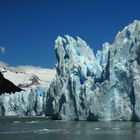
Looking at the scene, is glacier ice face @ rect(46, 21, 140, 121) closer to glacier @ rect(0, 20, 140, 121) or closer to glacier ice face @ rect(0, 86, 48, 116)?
glacier @ rect(0, 20, 140, 121)

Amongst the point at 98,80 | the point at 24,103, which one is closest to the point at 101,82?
the point at 98,80

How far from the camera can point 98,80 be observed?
40.2 metres

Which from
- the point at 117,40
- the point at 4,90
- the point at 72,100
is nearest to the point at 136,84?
the point at 117,40

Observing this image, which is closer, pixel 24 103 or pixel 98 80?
pixel 98 80

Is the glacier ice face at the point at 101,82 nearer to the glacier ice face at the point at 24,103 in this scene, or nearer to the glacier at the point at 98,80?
the glacier at the point at 98,80

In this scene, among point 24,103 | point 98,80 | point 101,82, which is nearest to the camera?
point 101,82

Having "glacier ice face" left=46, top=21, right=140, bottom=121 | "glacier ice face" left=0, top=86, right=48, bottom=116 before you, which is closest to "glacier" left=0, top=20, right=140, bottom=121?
"glacier ice face" left=46, top=21, right=140, bottom=121

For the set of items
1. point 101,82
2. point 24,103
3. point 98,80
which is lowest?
point 101,82

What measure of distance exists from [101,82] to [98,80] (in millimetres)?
576

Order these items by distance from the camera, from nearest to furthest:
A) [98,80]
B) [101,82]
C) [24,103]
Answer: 1. [101,82]
2. [98,80]
3. [24,103]

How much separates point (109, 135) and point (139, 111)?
908cm

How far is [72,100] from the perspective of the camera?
137ft

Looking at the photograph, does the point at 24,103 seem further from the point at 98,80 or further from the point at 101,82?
the point at 101,82

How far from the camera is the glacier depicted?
3591cm
